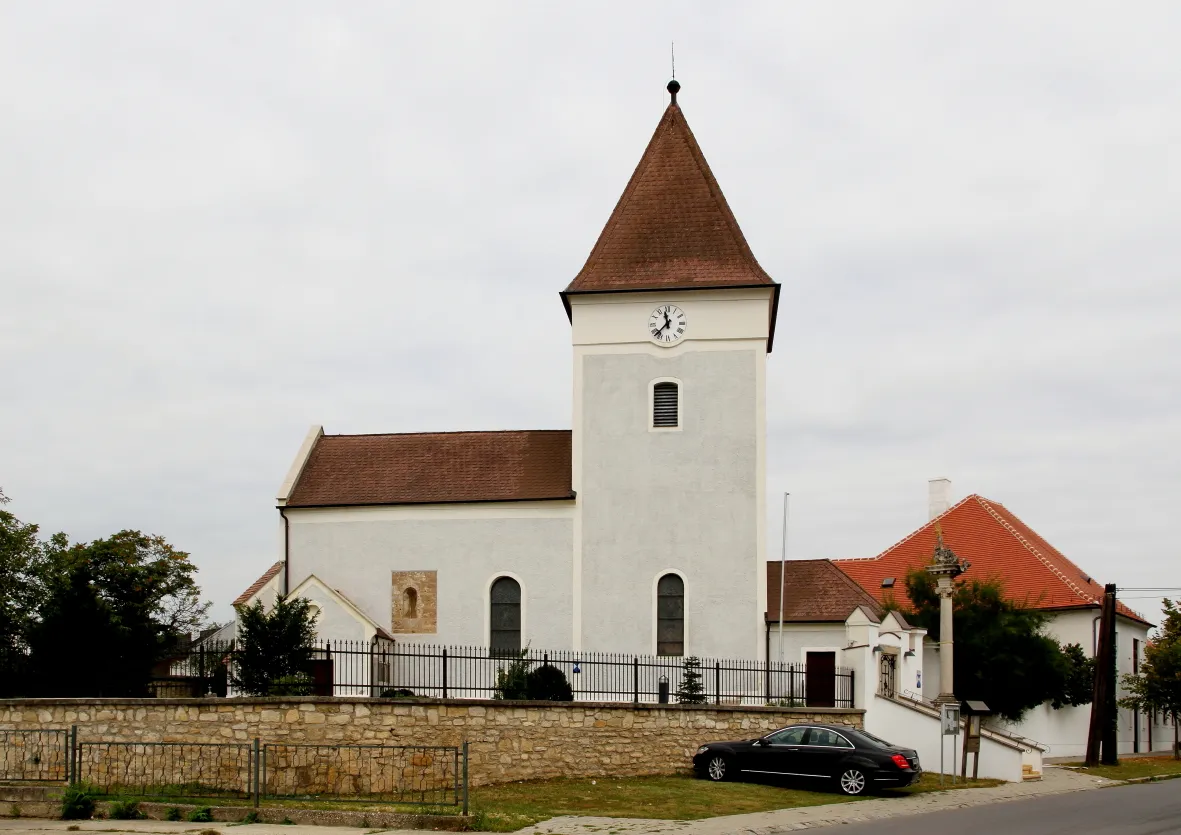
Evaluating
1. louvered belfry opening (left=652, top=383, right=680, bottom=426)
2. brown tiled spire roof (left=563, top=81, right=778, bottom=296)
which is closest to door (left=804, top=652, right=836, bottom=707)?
louvered belfry opening (left=652, top=383, right=680, bottom=426)

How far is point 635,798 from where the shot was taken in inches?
864

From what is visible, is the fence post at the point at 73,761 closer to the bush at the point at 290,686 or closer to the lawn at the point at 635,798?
the bush at the point at 290,686

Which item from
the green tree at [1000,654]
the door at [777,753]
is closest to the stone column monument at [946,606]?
the green tree at [1000,654]

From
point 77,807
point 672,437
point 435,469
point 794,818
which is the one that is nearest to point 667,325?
point 672,437

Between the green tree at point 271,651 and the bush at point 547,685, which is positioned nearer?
the green tree at point 271,651

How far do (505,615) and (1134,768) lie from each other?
57.5ft

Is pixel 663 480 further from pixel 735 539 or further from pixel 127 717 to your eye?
pixel 127 717

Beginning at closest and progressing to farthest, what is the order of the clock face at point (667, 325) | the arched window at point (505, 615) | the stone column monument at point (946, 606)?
the stone column monument at point (946, 606) < the arched window at point (505, 615) < the clock face at point (667, 325)

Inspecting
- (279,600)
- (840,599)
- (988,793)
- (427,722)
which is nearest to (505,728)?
(427,722)

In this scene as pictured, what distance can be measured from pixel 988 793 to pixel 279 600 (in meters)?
15.3

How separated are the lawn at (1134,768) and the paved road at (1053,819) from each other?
8.08 meters

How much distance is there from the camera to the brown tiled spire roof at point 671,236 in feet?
116

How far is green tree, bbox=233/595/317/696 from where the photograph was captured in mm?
26109

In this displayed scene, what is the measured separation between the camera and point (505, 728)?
82.2ft
